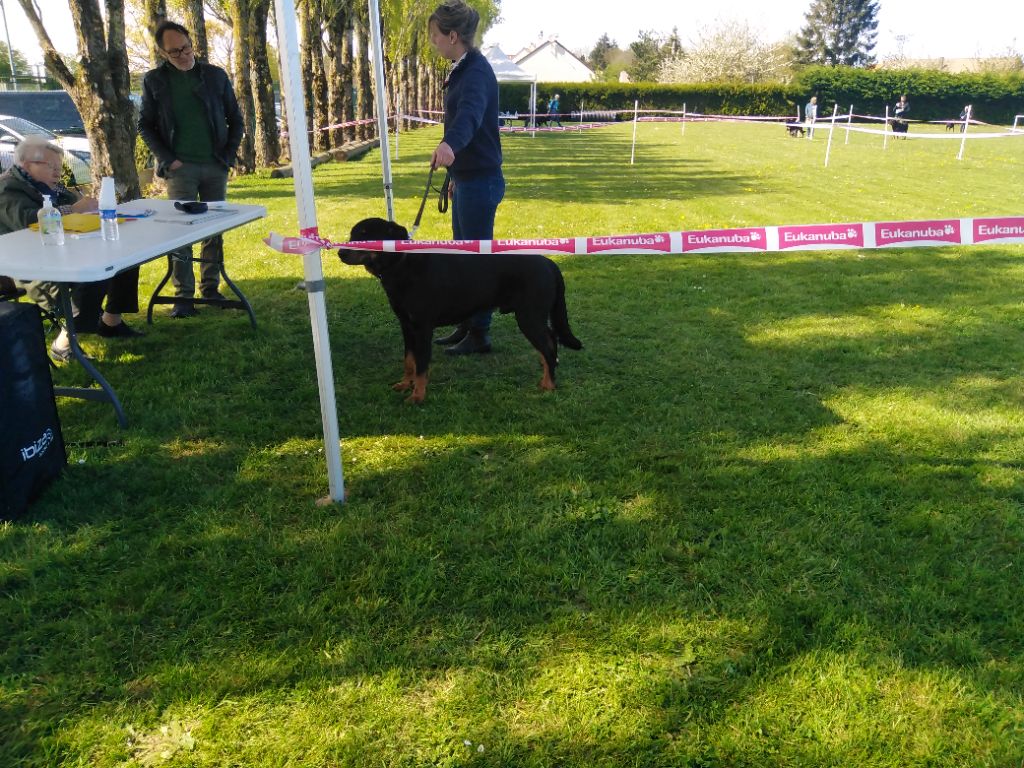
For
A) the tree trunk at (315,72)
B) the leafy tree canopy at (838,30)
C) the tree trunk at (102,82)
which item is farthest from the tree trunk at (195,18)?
the leafy tree canopy at (838,30)

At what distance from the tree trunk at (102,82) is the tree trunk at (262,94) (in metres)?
8.36

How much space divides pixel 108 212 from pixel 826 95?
182ft

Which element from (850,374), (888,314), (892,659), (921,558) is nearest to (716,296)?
(888,314)

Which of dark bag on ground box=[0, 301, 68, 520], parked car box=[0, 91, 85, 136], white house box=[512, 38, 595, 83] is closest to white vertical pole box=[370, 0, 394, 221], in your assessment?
dark bag on ground box=[0, 301, 68, 520]

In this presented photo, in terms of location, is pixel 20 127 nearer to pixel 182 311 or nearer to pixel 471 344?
pixel 182 311

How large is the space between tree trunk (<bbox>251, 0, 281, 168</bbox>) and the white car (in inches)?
142

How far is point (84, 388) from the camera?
13.2 ft

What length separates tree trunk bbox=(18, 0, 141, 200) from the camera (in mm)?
7207

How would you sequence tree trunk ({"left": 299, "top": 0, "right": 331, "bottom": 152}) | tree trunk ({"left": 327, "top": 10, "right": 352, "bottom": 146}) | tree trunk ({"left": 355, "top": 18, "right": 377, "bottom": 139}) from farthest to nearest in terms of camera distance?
tree trunk ({"left": 355, "top": 18, "right": 377, "bottom": 139}) < tree trunk ({"left": 327, "top": 10, "right": 352, "bottom": 146}) < tree trunk ({"left": 299, "top": 0, "right": 331, "bottom": 152})

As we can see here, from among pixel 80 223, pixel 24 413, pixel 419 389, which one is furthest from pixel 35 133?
pixel 24 413

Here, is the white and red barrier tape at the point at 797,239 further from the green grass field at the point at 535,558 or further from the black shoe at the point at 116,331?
the black shoe at the point at 116,331

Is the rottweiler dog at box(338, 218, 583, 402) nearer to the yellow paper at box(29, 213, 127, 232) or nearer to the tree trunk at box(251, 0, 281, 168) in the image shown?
the yellow paper at box(29, 213, 127, 232)

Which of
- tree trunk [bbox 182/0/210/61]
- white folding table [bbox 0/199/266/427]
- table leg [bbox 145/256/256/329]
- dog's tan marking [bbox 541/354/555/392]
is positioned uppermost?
tree trunk [bbox 182/0/210/61]

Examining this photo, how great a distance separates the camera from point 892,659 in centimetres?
236
